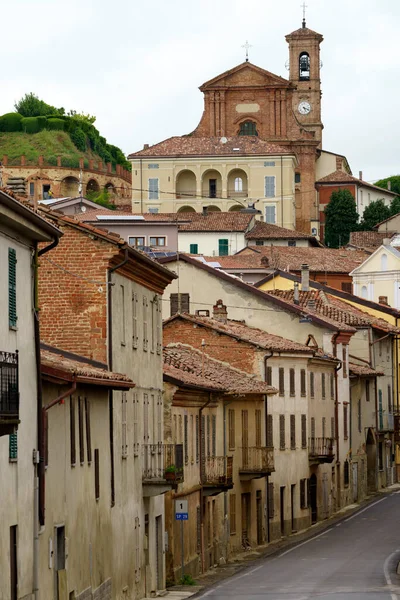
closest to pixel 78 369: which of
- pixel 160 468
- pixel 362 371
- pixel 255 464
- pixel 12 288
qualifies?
pixel 12 288

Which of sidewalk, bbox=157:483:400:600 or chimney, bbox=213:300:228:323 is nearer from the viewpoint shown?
sidewalk, bbox=157:483:400:600

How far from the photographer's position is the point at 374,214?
178m

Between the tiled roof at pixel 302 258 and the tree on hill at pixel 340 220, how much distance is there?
3435 centimetres

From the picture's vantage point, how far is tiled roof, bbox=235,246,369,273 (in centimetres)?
12625

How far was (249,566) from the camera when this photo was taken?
5541 cm

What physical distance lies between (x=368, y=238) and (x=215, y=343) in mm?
97483

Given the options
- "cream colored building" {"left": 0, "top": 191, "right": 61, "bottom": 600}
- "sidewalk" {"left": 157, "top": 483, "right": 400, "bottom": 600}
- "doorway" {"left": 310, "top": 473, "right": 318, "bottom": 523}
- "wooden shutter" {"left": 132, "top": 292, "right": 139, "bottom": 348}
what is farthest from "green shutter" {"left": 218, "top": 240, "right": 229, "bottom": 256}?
"cream colored building" {"left": 0, "top": 191, "right": 61, "bottom": 600}

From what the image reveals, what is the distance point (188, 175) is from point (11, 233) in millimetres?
139209

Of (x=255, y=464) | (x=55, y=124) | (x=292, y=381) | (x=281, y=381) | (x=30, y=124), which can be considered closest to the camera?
(x=255, y=464)

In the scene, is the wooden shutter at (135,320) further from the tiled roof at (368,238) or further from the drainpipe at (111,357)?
the tiled roof at (368,238)

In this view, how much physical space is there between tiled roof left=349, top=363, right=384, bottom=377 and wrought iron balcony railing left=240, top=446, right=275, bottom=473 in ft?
74.8

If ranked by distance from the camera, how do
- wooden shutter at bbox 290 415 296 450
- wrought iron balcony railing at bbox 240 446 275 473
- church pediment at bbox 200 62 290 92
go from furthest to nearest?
church pediment at bbox 200 62 290 92 < wooden shutter at bbox 290 415 296 450 < wrought iron balcony railing at bbox 240 446 275 473

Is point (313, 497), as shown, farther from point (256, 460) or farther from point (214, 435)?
point (214, 435)

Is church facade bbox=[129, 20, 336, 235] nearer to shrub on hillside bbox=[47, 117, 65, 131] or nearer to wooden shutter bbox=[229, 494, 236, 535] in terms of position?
shrub on hillside bbox=[47, 117, 65, 131]
